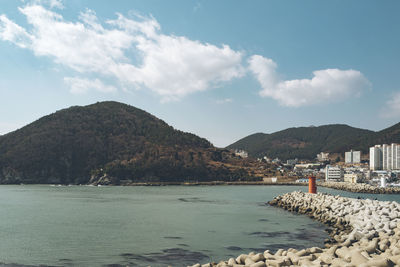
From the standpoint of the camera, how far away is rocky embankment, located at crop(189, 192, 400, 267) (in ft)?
46.5

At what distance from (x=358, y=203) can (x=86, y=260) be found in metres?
25.6

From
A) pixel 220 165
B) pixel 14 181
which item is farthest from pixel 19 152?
pixel 220 165

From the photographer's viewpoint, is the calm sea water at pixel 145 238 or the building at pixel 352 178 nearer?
the calm sea water at pixel 145 238

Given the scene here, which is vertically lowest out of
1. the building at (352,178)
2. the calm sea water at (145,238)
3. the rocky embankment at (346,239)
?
the calm sea water at (145,238)

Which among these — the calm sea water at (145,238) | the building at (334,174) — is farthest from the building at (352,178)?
the calm sea water at (145,238)

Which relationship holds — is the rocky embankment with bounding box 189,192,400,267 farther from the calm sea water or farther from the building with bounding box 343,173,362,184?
the building with bounding box 343,173,362,184

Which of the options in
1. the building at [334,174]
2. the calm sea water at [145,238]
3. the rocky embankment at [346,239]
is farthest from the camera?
the building at [334,174]

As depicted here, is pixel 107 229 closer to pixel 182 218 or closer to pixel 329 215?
pixel 182 218

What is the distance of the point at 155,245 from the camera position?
25.1 metres

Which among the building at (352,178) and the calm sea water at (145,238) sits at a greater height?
the building at (352,178)

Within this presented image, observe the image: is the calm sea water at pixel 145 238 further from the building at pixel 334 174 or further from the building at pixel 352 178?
the building at pixel 334 174

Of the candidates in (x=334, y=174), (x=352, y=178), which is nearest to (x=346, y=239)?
(x=352, y=178)


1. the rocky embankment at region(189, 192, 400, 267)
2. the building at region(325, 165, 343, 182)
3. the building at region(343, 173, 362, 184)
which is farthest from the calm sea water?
the building at region(325, 165, 343, 182)

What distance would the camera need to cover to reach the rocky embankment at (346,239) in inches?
558
